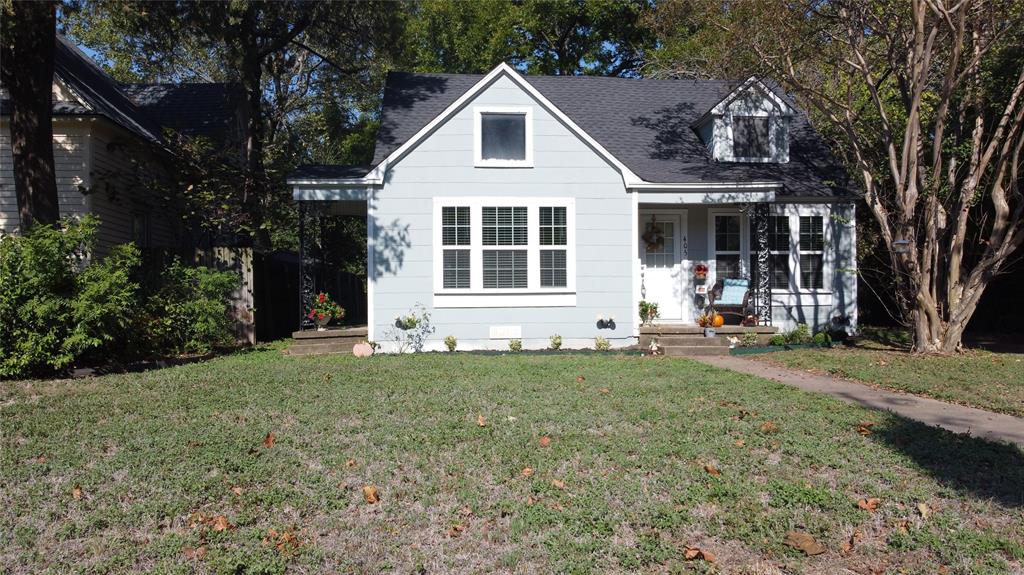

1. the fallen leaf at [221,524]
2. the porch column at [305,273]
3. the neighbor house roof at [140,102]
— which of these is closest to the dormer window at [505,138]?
the porch column at [305,273]

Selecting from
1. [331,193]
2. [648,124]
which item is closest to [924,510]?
[331,193]

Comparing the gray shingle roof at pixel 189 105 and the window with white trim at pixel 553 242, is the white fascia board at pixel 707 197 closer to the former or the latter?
the window with white trim at pixel 553 242

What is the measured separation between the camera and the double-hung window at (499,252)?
13055 mm

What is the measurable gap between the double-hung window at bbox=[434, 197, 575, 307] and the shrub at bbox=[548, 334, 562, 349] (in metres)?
0.63

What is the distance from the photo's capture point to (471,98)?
1305cm

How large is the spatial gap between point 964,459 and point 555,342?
800cm

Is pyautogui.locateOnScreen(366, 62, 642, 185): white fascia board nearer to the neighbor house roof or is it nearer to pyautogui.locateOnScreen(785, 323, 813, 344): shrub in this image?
pyautogui.locateOnScreen(785, 323, 813, 344): shrub

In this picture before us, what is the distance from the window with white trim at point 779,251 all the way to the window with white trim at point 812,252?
0.91 feet

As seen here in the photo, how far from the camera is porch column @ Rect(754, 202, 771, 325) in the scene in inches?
544

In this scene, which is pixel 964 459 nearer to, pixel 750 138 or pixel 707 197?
pixel 707 197

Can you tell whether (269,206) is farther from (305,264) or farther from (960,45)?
(960,45)

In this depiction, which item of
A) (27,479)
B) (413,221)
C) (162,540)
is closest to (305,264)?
(413,221)

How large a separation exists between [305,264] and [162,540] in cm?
908

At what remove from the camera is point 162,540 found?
4242mm
